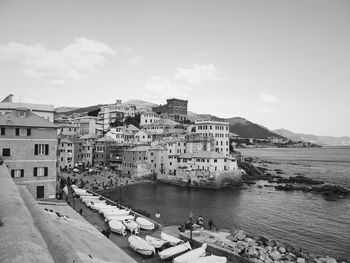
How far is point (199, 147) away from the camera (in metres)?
81.7

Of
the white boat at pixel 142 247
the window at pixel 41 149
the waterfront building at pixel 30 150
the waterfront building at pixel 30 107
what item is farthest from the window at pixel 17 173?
the waterfront building at pixel 30 107

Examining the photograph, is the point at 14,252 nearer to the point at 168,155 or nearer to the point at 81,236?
the point at 81,236

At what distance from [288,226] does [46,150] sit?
32.7m

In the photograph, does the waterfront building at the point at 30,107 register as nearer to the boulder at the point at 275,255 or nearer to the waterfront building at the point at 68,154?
the waterfront building at the point at 68,154

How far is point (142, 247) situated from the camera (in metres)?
25.2

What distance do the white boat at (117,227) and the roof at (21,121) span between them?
1203 centimetres

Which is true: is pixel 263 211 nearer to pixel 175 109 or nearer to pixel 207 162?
pixel 207 162

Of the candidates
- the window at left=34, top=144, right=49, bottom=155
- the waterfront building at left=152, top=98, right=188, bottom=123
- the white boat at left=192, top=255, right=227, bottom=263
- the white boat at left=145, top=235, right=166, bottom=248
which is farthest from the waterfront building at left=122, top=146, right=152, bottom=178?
the waterfront building at left=152, top=98, right=188, bottom=123

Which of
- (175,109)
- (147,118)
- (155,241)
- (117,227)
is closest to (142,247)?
(155,241)

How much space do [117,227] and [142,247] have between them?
5.94 m

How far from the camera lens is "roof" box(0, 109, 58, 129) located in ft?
95.3

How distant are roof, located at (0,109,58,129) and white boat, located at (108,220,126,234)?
12029mm

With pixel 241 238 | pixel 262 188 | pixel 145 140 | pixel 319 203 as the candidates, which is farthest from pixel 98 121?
pixel 241 238

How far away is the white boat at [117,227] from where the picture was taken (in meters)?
30.1
